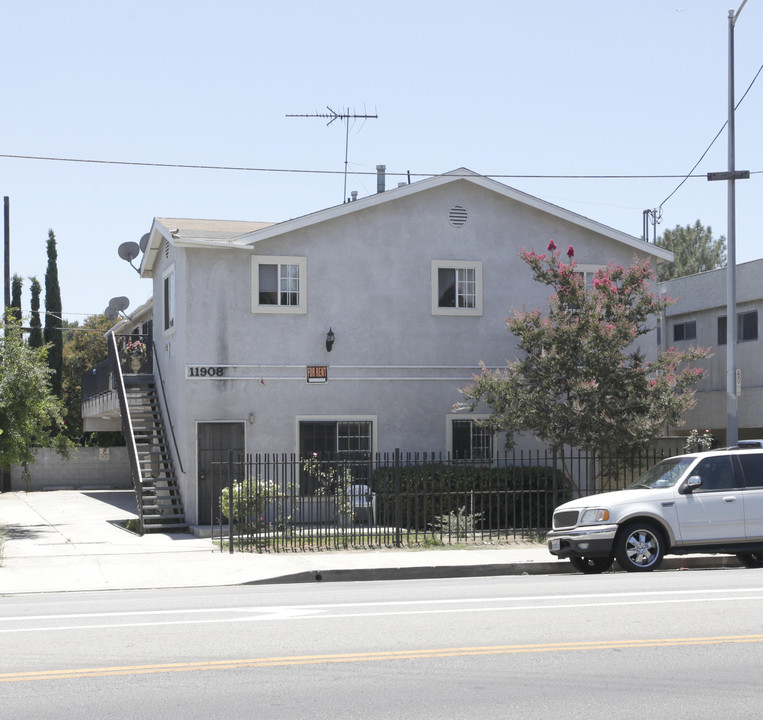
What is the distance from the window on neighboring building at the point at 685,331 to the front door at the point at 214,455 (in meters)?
14.5

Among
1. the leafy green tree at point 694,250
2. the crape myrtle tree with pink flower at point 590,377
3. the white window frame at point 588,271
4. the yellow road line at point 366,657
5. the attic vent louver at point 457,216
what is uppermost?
the leafy green tree at point 694,250

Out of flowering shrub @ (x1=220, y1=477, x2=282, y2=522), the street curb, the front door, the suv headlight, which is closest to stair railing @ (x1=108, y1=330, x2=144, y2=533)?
the front door

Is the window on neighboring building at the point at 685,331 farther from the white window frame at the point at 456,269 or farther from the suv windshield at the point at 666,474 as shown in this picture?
the suv windshield at the point at 666,474

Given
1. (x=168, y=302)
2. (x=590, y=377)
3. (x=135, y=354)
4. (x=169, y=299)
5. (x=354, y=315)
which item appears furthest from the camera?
(x=135, y=354)

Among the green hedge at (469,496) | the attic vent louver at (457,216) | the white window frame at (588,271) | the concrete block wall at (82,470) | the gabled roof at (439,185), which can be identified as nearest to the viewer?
the green hedge at (469,496)

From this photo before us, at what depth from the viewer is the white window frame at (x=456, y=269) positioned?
23.4m

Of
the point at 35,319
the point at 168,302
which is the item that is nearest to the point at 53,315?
the point at 35,319

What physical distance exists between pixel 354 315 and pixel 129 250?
7066mm

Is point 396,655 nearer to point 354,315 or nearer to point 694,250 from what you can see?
point 354,315

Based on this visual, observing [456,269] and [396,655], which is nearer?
[396,655]

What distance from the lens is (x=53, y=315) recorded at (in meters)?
45.1

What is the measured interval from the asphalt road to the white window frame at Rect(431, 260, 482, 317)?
11753 millimetres

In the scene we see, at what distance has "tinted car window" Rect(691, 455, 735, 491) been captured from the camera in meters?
14.9

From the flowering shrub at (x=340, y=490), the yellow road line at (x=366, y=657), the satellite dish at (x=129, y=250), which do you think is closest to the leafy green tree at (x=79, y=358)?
the satellite dish at (x=129, y=250)
